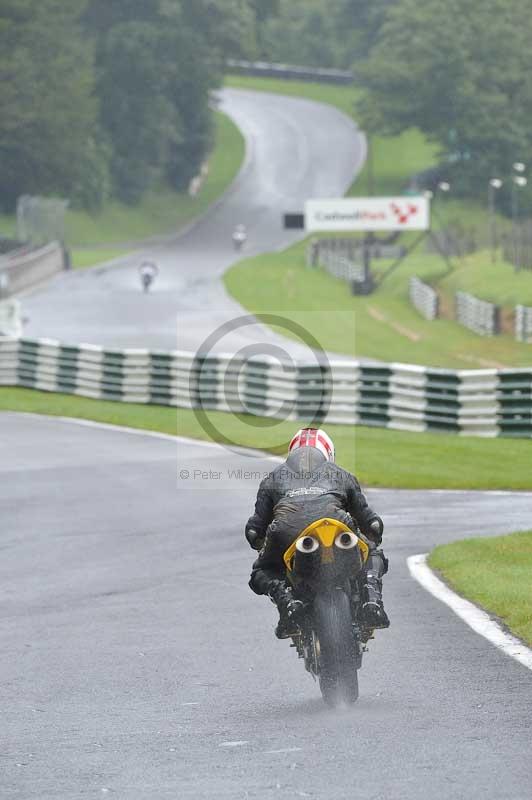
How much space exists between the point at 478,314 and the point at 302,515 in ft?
164

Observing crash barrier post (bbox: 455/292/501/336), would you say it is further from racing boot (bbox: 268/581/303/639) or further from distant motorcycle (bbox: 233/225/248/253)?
racing boot (bbox: 268/581/303/639)

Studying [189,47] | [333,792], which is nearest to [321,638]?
[333,792]

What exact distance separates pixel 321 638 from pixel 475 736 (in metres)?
1.24

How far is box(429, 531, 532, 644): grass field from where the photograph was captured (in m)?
11.8

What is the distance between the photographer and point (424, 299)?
218 ft

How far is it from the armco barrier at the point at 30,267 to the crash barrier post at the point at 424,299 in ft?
54.8

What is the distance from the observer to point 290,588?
958 cm

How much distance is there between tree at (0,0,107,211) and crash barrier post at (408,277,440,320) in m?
36.3

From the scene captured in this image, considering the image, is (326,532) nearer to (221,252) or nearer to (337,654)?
(337,654)

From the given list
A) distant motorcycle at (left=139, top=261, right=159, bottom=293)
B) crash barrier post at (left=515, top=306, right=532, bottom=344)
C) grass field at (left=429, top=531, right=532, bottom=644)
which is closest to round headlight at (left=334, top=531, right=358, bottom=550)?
grass field at (left=429, top=531, right=532, bottom=644)

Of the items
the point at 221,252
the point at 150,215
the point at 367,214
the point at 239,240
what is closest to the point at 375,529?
the point at 367,214

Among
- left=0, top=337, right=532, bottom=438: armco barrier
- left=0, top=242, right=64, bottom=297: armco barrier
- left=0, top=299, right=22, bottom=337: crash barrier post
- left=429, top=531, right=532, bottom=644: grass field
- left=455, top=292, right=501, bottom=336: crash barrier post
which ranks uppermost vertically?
left=429, top=531, right=532, bottom=644: grass field

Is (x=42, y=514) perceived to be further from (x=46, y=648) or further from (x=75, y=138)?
(x=75, y=138)

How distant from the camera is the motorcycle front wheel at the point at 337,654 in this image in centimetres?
900
